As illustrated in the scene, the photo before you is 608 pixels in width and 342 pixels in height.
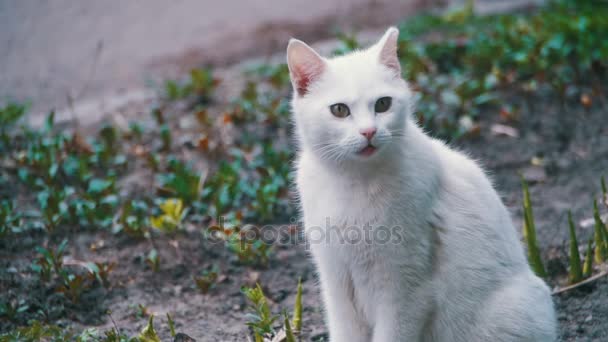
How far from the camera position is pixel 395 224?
2629 millimetres

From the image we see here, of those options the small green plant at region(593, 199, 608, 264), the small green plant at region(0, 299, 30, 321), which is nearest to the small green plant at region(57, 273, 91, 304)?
the small green plant at region(0, 299, 30, 321)

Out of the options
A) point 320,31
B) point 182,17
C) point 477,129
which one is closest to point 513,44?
point 477,129

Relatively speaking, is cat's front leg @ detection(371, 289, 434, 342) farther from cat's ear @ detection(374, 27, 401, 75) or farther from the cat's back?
cat's ear @ detection(374, 27, 401, 75)

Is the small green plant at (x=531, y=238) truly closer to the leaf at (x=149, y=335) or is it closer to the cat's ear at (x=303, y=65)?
the cat's ear at (x=303, y=65)

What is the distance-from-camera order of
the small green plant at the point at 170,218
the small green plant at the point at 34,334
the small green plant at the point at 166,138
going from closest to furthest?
the small green plant at the point at 34,334 → the small green plant at the point at 170,218 → the small green plant at the point at 166,138

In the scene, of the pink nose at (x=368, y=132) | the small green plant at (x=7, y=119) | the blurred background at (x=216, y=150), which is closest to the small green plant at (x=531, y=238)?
the blurred background at (x=216, y=150)

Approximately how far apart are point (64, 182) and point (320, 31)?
3.69 meters

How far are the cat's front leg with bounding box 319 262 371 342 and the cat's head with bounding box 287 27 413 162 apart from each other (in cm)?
53

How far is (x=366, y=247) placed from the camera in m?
2.61

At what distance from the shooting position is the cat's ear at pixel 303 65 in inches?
106

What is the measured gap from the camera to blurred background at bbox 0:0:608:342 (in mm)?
3494

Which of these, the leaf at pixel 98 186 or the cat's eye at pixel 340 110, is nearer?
the cat's eye at pixel 340 110

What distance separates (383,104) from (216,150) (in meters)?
2.53

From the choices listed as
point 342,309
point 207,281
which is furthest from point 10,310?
point 342,309
